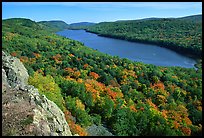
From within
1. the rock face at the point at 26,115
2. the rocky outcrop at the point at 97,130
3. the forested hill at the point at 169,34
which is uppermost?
the rock face at the point at 26,115

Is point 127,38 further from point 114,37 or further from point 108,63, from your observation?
point 108,63

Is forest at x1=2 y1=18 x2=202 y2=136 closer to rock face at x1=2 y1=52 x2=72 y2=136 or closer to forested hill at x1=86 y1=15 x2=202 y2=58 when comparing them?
rock face at x1=2 y1=52 x2=72 y2=136

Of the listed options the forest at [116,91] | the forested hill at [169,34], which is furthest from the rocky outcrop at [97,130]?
the forested hill at [169,34]

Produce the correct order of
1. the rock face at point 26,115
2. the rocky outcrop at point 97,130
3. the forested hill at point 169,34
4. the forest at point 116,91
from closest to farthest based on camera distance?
the rock face at point 26,115, the rocky outcrop at point 97,130, the forest at point 116,91, the forested hill at point 169,34

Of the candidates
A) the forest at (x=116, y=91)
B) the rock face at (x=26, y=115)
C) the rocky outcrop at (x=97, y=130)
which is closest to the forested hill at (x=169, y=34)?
the forest at (x=116, y=91)

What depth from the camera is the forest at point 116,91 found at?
27.3m

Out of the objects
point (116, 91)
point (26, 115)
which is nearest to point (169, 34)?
point (116, 91)

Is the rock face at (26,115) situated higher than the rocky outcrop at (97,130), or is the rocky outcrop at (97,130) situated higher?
the rock face at (26,115)

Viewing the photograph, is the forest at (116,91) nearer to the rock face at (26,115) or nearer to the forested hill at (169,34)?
the rock face at (26,115)

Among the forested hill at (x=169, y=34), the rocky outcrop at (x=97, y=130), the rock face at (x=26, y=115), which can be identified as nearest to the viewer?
the rock face at (x=26, y=115)

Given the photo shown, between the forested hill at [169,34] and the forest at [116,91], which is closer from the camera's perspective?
the forest at [116,91]

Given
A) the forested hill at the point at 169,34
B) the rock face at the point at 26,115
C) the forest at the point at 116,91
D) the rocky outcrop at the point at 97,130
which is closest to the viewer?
the rock face at the point at 26,115

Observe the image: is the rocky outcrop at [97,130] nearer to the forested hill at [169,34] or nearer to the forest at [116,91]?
the forest at [116,91]

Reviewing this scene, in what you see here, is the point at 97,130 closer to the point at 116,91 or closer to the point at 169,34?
the point at 116,91
